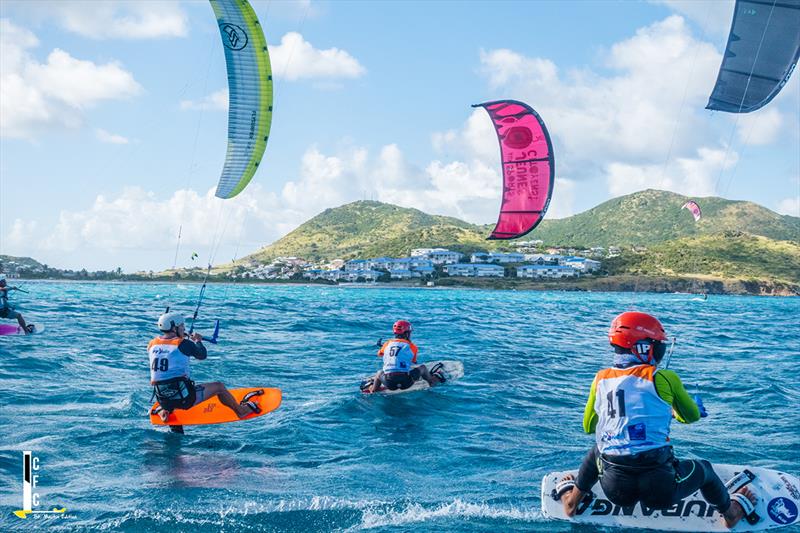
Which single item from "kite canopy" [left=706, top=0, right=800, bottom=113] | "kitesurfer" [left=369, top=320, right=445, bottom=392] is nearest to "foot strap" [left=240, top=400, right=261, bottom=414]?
"kitesurfer" [left=369, top=320, right=445, bottom=392]

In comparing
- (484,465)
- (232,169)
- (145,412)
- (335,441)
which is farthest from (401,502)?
(232,169)

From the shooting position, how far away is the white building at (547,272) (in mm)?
128375

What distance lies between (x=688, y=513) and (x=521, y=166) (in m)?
13.1

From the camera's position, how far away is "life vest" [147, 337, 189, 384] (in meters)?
10.5

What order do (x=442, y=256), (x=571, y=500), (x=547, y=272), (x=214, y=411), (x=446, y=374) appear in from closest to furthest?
(x=571, y=500)
(x=214, y=411)
(x=446, y=374)
(x=547, y=272)
(x=442, y=256)

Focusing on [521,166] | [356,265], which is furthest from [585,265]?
[521,166]

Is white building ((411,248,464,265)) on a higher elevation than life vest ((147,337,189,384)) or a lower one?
higher

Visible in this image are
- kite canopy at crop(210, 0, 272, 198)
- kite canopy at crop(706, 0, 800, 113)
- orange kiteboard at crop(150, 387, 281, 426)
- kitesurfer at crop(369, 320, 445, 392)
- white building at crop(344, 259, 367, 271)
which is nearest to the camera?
orange kiteboard at crop(150, 387, 281, 426)

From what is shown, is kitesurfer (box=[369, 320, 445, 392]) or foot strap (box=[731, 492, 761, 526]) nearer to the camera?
foot strap (box=[731, 492, 761, 526])

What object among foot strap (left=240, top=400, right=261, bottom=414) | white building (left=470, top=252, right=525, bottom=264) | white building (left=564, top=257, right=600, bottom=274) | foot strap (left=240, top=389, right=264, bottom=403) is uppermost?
white building (left=470, top=252, right=525, bottom=264)

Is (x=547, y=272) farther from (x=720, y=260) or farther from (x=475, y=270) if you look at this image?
(x=720, y=260)

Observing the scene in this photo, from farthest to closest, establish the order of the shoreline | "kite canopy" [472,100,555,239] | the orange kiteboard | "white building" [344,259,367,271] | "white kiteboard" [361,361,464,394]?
"white building" [344,259,367,271]
the shoreline
"kite canopy" [472,100,555,239]
"white kiteboard" [361,361,464,394]
the orange kiteboard

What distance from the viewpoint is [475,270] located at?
131 metres

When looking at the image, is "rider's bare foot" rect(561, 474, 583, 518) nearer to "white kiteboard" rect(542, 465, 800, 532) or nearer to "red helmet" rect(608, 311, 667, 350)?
"white kiteboard" rect(542, 465, 800, 532)
